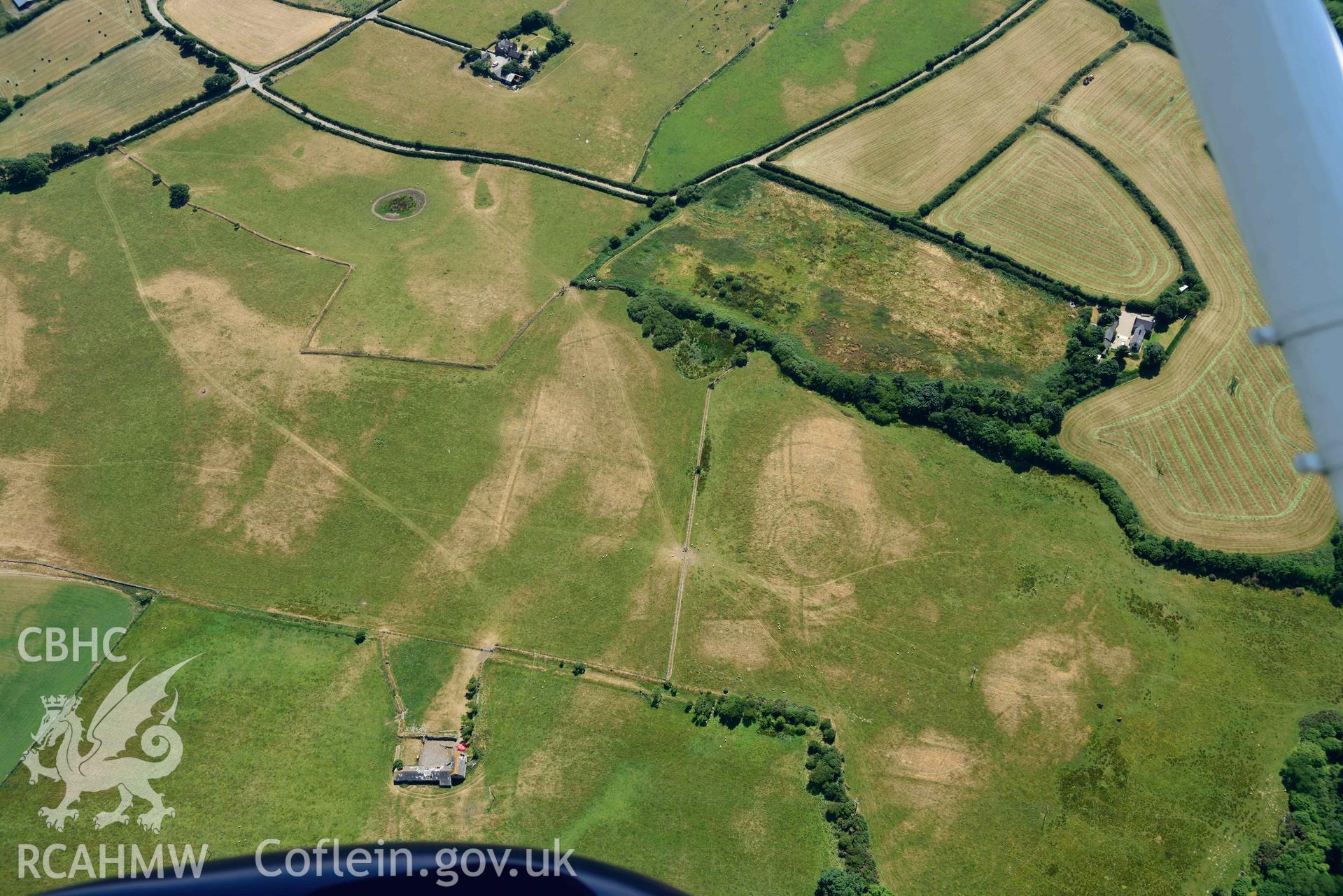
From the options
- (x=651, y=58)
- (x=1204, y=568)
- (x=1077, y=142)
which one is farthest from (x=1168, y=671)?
(x=651, y=58)

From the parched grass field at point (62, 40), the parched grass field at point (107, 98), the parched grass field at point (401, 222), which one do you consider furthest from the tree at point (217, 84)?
the parched grass field at point (62, 40)

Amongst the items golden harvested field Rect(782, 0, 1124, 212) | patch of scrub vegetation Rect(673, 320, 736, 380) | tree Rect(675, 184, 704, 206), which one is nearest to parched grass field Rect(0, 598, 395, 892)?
patch of scrub vegetation Rect(673, 320, 736, 380)

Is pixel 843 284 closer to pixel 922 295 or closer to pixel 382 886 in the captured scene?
pixel 922 295

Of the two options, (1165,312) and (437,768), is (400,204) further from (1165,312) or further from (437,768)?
(1165,312)

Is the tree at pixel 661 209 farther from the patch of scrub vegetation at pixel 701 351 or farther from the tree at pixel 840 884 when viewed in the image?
the tree at pixel 840 884

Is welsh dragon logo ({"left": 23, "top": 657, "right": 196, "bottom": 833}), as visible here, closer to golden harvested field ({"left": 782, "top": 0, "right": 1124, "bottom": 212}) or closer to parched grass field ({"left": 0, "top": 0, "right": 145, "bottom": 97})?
golden harvested field ({"left": 782, "top": 0, "right": 1124, "bottom": 212})

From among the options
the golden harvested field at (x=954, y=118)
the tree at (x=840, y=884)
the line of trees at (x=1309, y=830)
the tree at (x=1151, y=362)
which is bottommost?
the tree at (x=840, y=884)
